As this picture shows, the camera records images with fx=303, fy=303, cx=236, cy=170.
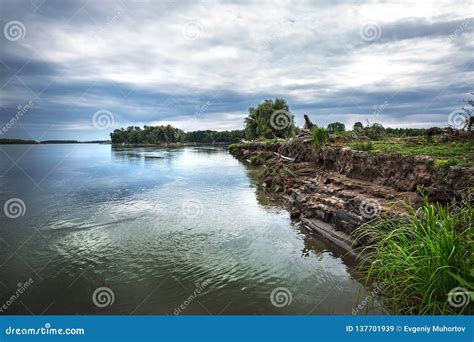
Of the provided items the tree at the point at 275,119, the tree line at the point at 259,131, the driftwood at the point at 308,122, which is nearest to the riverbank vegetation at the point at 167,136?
the tree line at the point at 259,131

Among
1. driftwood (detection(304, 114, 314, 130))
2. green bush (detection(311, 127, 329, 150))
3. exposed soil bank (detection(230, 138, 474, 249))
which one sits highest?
driftwood (detection(304, 114, 314, 130))

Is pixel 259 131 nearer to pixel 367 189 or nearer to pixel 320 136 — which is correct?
pixel 320 136

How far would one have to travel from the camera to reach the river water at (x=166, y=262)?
26.8 feet

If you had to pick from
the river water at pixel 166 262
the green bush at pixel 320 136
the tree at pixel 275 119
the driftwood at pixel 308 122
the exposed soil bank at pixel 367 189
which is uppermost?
the tree at pixel 275 119

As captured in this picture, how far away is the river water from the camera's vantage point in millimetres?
8180

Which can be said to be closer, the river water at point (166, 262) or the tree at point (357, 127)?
the river water at point (166, 262)

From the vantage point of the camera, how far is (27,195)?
23188 millimetres

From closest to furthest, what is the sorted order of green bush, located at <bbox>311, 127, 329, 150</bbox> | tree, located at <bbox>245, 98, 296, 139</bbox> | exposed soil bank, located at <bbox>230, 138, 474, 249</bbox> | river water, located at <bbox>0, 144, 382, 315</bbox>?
river water, located at <bbox>0, 144, 382, 315</bbox>, exposed soil bank, located at <bbox>230, 138, 474, 249</bbox>, green bush, located at <bbox>311, 127, 329, 150</bbox>, tree, located at <bbox>245, 98, 296, 139</bbox>

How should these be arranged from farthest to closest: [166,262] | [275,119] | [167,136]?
[167,136], [275,119], [166,262]

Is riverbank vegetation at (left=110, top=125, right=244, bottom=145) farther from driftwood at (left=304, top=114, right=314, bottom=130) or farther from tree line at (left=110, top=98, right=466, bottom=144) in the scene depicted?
driftwood at (left=304, top=114, right=314, bottom=130)

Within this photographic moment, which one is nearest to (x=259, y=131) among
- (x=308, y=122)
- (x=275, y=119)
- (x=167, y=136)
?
(x=275, y=119)

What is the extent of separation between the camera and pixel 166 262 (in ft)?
35.7

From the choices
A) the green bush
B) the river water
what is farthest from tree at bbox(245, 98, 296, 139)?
the river water

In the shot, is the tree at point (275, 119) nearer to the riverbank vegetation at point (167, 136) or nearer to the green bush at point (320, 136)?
the green bush at point (320, 136)
